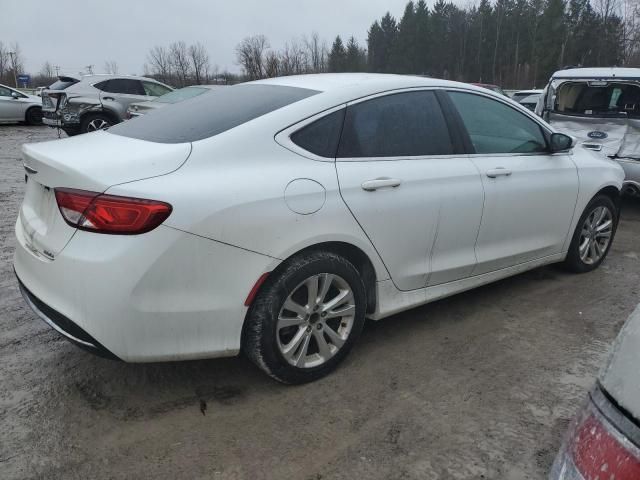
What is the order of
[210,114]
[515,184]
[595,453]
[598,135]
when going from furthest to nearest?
1. [598,135]
2. [515,184]
3. [210,114]
4. [595,453]

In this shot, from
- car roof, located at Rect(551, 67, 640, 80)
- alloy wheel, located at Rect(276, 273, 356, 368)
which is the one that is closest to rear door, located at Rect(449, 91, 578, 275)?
alloy wheel, located at Rect(276, 273, 356, 368)

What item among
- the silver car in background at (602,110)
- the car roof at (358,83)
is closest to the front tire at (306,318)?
the car roof at (358,83)

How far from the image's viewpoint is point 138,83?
13094 millimetres

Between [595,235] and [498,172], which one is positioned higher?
[498,172]

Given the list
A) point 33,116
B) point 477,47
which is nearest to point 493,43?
point 477,47

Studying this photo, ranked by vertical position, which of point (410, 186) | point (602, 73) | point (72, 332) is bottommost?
point (72, 332)

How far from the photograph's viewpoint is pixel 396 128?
306cm

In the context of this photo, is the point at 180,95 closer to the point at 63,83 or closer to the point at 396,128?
the point at 63,83

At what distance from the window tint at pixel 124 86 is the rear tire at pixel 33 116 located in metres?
6.34

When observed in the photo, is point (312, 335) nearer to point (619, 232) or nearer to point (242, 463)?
point (242, 463)

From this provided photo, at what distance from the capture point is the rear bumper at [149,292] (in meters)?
2.18

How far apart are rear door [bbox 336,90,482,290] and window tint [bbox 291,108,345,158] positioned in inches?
1.8

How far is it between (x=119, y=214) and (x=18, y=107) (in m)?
17.8

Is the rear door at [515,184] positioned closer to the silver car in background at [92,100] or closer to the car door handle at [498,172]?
the car door handle at [498,172]
